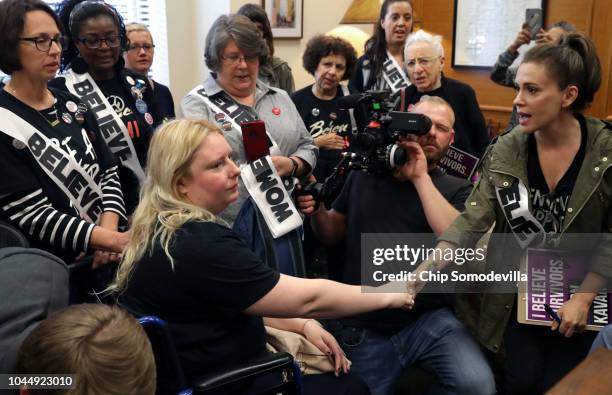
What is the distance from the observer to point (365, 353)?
2008 millimetres

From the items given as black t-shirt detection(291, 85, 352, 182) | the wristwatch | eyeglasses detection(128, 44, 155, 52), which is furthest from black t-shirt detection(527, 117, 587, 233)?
eyeglasses detection(128, 44, 155, 52)

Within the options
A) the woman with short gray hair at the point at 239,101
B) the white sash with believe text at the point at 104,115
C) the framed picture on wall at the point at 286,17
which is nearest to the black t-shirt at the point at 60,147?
the white sash with believe text at the point at 104,115

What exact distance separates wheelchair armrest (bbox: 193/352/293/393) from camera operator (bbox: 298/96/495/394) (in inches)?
23.9

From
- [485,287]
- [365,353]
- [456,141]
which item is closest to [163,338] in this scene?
[365,353]

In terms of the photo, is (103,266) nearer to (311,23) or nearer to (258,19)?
(258,19)

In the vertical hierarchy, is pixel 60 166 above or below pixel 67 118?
below

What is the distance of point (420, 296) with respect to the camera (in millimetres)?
1987

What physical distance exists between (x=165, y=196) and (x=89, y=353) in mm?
644

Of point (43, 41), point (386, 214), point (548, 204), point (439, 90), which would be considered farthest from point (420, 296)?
point (43, 41)

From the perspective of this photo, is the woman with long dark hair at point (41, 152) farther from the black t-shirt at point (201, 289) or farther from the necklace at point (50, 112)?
the black t-shirt at point (201, 289)

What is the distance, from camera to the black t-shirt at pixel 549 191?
1.82 meters

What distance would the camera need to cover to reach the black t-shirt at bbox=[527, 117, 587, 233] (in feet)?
5.96

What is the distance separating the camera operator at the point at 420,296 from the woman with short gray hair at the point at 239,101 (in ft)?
0.93

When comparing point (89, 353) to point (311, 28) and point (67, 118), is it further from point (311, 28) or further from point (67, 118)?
point (311, 28)
